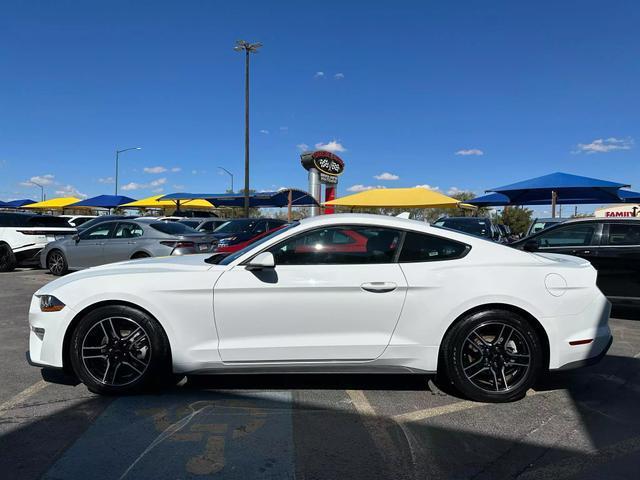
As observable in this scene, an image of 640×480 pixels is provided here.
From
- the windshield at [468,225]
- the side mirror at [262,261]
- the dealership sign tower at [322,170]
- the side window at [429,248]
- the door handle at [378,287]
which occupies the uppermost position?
the dealership sign tower at [322,170]

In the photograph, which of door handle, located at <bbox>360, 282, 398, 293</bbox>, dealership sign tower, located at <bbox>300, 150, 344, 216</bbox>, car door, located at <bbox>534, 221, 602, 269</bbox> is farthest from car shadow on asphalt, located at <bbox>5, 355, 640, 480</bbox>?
dealership sign tower, located at <bbox>300, 150, 344, 216</bbox>

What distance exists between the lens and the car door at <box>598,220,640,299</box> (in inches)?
272

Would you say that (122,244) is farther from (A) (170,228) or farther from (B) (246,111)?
(B) (246,111)

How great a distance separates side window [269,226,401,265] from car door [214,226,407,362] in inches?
5.5

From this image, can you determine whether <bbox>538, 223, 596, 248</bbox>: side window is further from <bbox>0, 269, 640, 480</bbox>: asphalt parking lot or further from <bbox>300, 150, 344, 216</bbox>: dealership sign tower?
<bbox>300, 150, 344, 216</bbox>: dealership sign tower

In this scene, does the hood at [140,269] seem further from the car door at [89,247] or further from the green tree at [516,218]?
the green tree at [516,218]

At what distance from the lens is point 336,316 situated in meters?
3.76

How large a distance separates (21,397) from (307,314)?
7.91ft

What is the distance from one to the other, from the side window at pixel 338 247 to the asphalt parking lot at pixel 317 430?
1118 mm

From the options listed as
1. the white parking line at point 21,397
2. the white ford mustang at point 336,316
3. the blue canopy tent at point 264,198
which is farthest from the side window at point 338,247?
the blue canopy tent at point 264,198

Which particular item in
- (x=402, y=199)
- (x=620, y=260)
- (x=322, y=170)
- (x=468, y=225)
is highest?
(x=322, y=170)

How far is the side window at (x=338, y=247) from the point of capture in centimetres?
390

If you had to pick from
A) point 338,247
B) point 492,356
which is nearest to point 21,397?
point 338,247

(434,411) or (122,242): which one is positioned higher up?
(122,242)
